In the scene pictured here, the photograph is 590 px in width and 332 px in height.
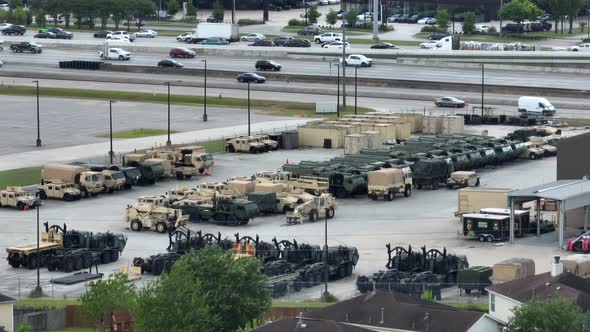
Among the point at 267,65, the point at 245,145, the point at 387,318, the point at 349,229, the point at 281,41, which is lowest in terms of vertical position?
the point at 349,229

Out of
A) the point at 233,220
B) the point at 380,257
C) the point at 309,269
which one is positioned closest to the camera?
the point at 309,269

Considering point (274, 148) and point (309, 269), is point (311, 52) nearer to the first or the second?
point (274, 148)

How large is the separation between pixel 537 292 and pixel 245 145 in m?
58.1

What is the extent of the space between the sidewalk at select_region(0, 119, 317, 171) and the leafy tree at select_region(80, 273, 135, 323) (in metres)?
44.0

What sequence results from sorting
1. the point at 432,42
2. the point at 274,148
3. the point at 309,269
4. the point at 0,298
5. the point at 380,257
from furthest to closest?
the point at 432,42 → the point at 274,148 → the point at 380,257 → the point at 309,269 → the point at 0,298

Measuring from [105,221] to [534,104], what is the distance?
5420 cm

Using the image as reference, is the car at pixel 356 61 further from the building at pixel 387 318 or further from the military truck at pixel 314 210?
the building at pixel 387 318

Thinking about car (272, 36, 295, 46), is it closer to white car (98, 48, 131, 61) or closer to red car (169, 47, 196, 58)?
red car (169, 47, 196, 58)

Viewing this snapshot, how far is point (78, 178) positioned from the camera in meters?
97.5

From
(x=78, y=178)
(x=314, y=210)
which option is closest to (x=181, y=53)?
(x=78, y=178)

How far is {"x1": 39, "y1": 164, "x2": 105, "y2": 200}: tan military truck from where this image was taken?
319ft

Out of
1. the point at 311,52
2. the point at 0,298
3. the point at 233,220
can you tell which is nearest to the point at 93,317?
the point at 0,298

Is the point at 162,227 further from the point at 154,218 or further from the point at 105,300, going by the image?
the point at 105,300

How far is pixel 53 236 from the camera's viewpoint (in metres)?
81.1
